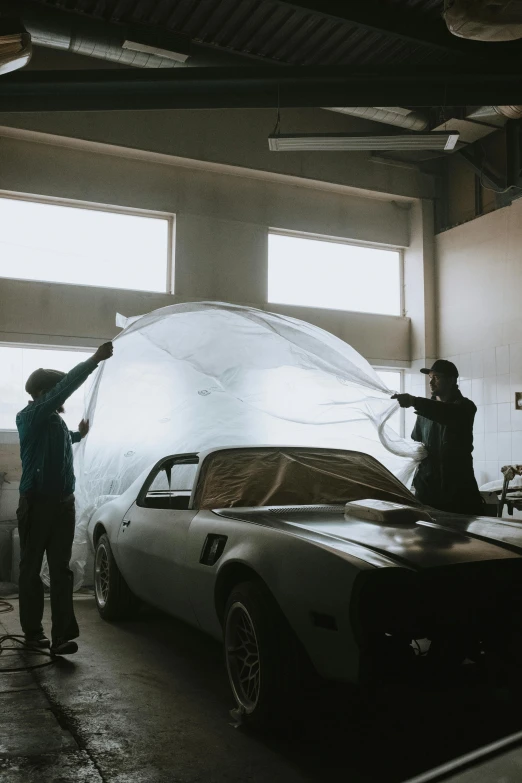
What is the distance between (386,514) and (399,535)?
30cm

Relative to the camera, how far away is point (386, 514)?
3332 millimetres

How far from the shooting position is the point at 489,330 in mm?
9812

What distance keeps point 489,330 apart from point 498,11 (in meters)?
5.95

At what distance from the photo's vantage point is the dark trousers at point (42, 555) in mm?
4238

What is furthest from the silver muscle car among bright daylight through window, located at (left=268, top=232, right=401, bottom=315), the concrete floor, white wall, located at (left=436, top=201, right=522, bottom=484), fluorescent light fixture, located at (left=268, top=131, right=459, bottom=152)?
bright daylight through window, located at (left=268, top=232, right=401, bottom=315)

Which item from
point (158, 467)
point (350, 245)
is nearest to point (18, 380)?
point (158, 467)

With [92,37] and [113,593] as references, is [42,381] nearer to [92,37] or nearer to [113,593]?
[113,593]

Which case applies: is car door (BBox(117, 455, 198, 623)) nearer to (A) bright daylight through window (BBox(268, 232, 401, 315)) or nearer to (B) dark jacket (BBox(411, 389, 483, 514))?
A: (B) dark jacket (BBox(411, 389, 483, 514))

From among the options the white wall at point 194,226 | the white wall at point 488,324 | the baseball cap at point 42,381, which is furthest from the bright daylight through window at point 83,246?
the baseball cap at point 42,381

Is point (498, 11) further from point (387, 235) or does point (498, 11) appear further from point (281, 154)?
point (387, 235)

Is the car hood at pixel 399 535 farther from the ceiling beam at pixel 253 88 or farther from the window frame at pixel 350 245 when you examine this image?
the window frame at pixel 350 245

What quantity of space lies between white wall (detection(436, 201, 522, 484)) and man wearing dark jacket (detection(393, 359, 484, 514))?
418cm

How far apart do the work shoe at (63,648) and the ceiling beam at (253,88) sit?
507 cm

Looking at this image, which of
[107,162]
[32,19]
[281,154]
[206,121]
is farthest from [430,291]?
[32,19]
